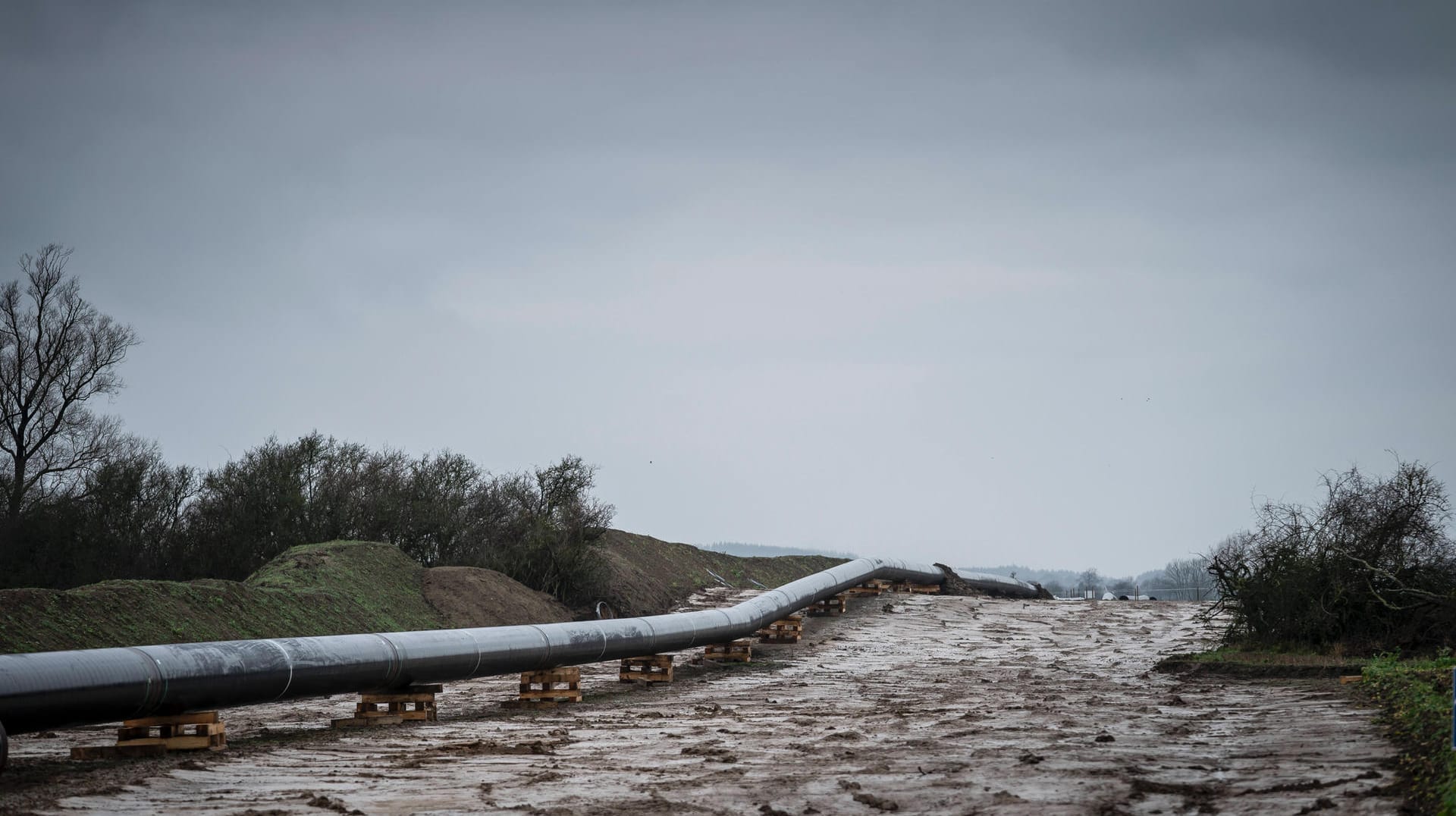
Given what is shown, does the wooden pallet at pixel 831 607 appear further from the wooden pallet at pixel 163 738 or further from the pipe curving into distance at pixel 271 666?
the wooden pallet at pixel 163 738

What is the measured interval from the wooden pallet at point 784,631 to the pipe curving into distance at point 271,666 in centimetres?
486

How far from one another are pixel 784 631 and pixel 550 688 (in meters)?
7.82

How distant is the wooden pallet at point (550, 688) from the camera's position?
11891 millimetres

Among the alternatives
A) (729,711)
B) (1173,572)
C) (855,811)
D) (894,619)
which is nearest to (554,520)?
(894,619)

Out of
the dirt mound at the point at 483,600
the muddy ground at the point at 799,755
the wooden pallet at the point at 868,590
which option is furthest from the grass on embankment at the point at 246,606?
the wooden pallet at the point at 868,590

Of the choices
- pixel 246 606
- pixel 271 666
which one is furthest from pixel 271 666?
pixel 246 606

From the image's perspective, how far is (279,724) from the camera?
1012 centimetres

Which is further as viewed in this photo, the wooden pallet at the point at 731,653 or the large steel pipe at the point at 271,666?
the wooden pallet at the point at 731,653

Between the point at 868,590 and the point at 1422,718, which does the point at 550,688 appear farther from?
the point at 868,590

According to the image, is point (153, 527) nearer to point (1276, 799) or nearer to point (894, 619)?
point (894, 619)

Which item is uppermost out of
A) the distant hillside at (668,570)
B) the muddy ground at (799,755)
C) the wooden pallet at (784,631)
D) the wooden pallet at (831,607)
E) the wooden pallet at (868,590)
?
the distant hillside at (668,570)

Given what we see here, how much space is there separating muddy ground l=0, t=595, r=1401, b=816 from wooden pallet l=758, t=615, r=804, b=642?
483 cm

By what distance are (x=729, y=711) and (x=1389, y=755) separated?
5.90 meters

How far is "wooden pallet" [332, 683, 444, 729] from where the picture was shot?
33.0 ft
